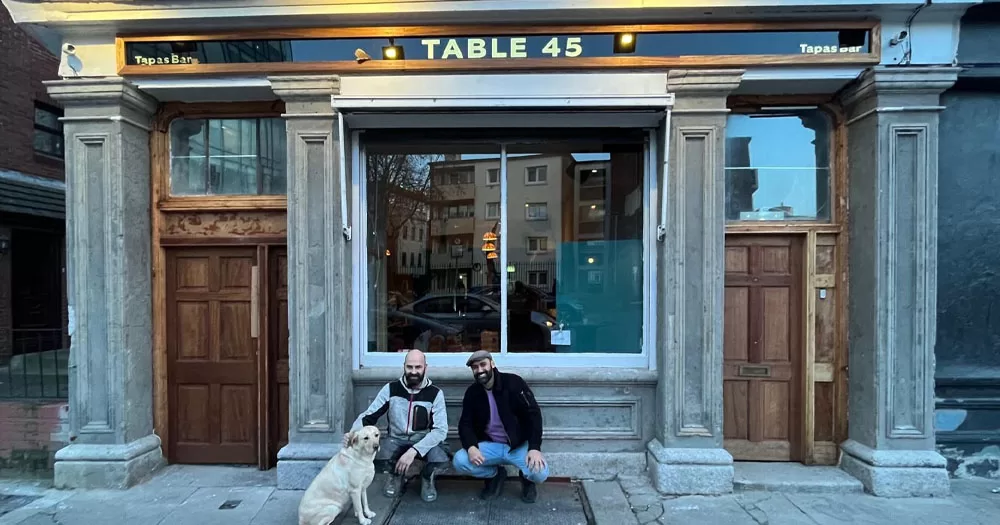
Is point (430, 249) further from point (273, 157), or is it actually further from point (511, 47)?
point (511, 47)

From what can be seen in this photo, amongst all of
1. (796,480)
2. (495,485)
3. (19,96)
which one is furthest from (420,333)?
(19,96)

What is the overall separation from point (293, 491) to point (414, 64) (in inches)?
159

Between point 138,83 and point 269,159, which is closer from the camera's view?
point 138,83

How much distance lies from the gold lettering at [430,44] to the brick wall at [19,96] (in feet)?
32.7

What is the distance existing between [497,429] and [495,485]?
523 mm

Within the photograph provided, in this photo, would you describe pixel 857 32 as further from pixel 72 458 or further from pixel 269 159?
pixel 72 458

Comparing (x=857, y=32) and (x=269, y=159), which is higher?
(x=857, y=32)

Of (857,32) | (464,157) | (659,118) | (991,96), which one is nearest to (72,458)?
(464,157)

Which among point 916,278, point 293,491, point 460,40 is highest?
point 460,40

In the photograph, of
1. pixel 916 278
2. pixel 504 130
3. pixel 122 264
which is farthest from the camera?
pixel 504 130

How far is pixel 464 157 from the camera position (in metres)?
5.67

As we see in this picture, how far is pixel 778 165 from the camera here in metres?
5.28

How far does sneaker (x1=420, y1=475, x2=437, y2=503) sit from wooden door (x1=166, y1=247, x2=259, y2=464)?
6.49 ft

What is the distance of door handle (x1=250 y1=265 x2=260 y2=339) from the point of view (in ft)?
17.3
